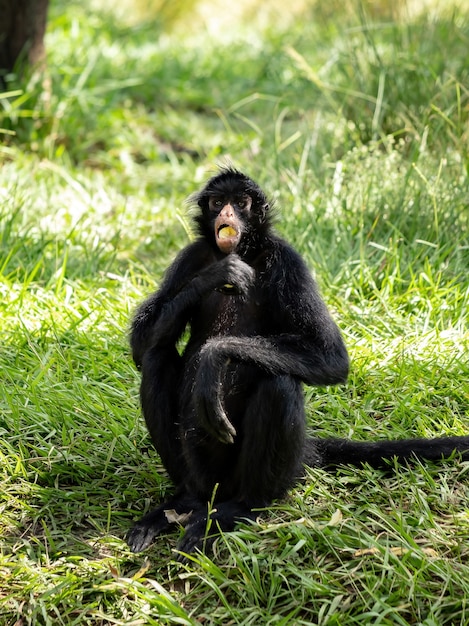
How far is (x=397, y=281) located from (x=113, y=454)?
243 cm

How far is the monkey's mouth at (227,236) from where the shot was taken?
3.72m

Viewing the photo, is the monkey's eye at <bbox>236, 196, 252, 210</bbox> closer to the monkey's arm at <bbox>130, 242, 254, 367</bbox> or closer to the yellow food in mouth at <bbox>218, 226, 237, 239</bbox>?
the yellow food in mouth at <bbox>218, 226, 237, 239</bbox>

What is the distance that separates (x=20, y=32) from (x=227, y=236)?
552 centimetres

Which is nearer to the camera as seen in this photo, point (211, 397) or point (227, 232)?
point (211, 397)

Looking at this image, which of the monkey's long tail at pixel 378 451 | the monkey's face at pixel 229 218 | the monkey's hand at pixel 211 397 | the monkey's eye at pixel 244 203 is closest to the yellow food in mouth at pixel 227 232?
the monkey's face at pixel 229 218

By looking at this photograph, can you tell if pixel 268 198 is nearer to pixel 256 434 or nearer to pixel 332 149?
pixel 256 434

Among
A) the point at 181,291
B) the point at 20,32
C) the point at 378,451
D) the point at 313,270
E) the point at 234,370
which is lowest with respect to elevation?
the point at 378,451

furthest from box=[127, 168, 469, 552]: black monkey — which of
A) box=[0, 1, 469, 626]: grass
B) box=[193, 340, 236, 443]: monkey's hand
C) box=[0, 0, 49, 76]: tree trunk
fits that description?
box=[0, 0, 49, 76]: tree trunk

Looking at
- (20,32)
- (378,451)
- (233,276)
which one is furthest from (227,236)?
(20,32)

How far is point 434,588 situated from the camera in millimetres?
3160

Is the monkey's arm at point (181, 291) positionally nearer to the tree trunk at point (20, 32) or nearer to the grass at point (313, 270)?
the grass at point (313, 270)

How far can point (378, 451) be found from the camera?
13.0 feet

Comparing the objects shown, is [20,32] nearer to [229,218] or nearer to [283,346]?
[229,218]

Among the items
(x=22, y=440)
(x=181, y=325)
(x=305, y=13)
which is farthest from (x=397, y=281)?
(x=305, y=13)
